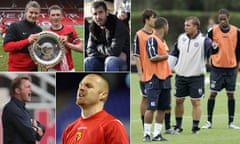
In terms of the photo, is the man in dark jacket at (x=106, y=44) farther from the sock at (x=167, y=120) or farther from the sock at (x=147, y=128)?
the sock at (x=167, y=120)

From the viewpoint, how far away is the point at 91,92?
254 inches

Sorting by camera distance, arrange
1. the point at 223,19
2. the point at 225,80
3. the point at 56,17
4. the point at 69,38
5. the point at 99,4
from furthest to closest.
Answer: the point at 225,80 → the point at 223,19 → the point at 69,38 → the point at 56,17 → the point at 99,4

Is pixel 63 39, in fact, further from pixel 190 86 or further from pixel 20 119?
pixel 190 86

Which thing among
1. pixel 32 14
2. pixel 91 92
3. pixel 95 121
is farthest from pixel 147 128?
pixel 91 92

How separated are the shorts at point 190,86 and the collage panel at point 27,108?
4355mm

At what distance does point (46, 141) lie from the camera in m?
8.46

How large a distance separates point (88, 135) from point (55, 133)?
70.8 inches

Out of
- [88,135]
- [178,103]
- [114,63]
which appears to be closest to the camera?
[88,135]

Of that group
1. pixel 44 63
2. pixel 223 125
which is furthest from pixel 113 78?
pixel 223 125

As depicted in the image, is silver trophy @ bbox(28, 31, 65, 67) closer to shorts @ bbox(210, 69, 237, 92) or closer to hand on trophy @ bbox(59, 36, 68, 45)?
hand on trophy @ bbox(59, 36, 68, 45)

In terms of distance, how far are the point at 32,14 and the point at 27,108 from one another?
0.91 meters

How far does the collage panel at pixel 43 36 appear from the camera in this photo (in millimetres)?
8062

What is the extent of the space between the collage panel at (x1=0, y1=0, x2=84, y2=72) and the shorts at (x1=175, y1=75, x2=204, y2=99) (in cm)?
447

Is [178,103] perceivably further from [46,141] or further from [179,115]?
[46,141]
